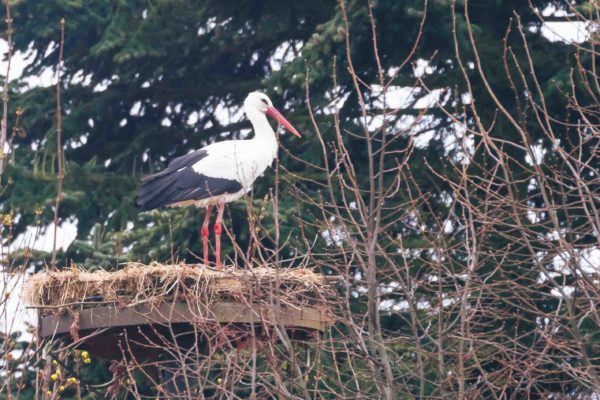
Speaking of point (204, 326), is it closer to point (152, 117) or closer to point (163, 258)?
point (163, 258)

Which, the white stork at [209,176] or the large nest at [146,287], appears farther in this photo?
the white stork at [209,176]

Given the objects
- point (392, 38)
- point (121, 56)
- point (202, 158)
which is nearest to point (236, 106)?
point (121, 56)

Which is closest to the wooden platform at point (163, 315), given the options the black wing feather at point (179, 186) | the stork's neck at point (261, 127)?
the black wing feather at point (179, 186)

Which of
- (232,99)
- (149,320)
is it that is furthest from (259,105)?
(232,99)

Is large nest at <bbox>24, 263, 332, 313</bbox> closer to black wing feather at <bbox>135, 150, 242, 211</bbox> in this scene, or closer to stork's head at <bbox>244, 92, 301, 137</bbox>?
black wing feather at <bbox>135, 150, 242, 211</bbox>

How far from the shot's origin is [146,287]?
23.3ft

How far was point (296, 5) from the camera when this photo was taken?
13.5m

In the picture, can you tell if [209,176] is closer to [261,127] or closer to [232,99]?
[261,127]

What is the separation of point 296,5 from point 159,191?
4.80 meters

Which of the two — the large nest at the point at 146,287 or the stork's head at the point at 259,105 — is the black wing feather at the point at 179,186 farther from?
the large nest at the point at 146,287

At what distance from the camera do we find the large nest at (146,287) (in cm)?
707

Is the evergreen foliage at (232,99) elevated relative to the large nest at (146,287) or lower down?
elevated

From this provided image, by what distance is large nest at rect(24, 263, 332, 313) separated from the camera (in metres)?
7.07

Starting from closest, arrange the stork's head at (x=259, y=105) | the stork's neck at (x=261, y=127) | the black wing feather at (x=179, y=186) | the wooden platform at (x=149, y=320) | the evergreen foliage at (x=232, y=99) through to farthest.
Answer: the wooden platform at (x=149, y=320) → the black wing feather at (x=179, y=186) → the stork's neck at (x=261, y=127) → the stork's head at (x=259, y=105) → the evergreen foliage at (x=232, y=99)
